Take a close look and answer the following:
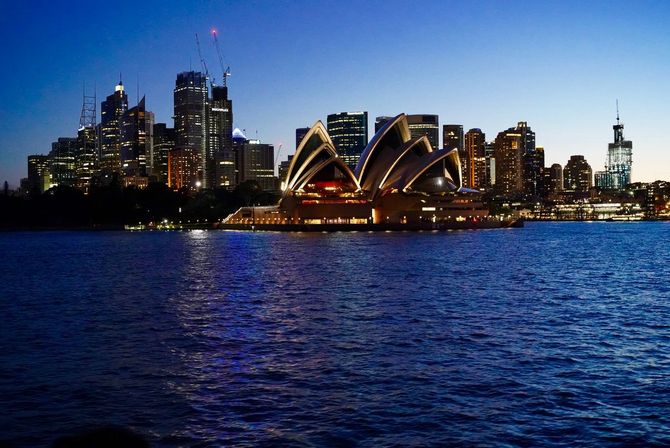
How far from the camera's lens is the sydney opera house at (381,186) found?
140 meters

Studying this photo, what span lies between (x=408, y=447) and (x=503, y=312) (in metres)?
17.4

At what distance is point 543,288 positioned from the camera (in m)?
37.8

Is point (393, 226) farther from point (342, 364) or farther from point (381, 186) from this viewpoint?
point (342, 364)

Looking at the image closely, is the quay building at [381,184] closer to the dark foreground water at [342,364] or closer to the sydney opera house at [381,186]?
the sydney opera house at [381,186]

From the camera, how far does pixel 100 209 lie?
7003 inches

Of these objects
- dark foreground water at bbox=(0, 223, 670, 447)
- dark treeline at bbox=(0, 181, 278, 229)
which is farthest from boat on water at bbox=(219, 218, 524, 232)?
dark foreground water at bbox=(0, 223, 670, 447)

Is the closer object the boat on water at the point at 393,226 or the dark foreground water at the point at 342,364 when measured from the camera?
the dark foreground water at the point at 342,364

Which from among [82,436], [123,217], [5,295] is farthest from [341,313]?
[123,217]

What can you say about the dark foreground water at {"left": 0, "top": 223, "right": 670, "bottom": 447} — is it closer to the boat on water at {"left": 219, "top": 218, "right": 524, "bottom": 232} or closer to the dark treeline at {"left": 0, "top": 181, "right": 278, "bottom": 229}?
the boat on water at {"left": 219, "top": 218, "right": 524, "bottom": 232}

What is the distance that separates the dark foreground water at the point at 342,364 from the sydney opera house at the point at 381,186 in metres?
102

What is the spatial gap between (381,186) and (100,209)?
76.4 m

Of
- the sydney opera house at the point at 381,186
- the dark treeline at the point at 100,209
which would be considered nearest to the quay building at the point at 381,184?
the sydney opera house at the point at 381,186

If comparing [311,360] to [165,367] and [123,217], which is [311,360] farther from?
[123,217]

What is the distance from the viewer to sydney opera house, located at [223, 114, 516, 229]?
14025 cm
